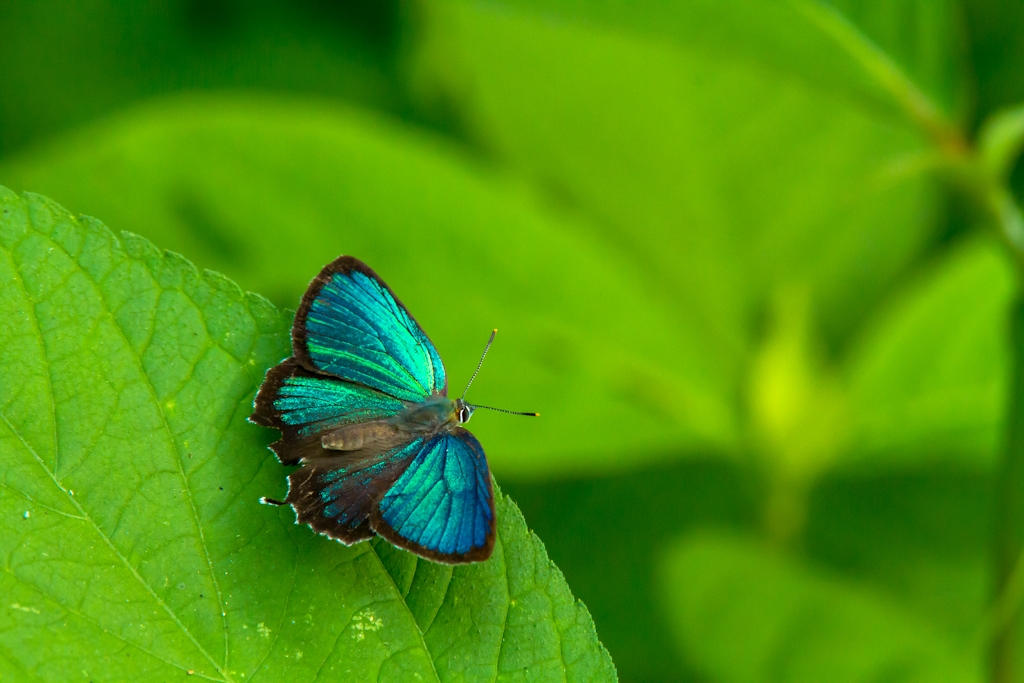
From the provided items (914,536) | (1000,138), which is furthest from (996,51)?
(1000,138)

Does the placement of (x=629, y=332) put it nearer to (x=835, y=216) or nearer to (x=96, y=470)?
(x=835, y=216)

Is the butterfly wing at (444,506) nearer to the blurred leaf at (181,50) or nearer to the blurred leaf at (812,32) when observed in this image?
the blurred leaf at (812,32)

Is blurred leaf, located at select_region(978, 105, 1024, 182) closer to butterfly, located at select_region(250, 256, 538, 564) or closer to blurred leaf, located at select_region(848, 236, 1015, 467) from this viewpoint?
blurred leaf, located at select_region(848, 236, 1015, 467)

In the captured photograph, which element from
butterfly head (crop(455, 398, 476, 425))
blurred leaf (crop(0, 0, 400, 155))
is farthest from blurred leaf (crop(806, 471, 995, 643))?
blurred leaf (crop(0, 0, 400, 155))

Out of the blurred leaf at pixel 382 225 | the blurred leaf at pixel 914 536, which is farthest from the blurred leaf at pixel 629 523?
the blurred leaf at pixel 382 225

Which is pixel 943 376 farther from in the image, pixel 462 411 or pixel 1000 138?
pixel 462 411
